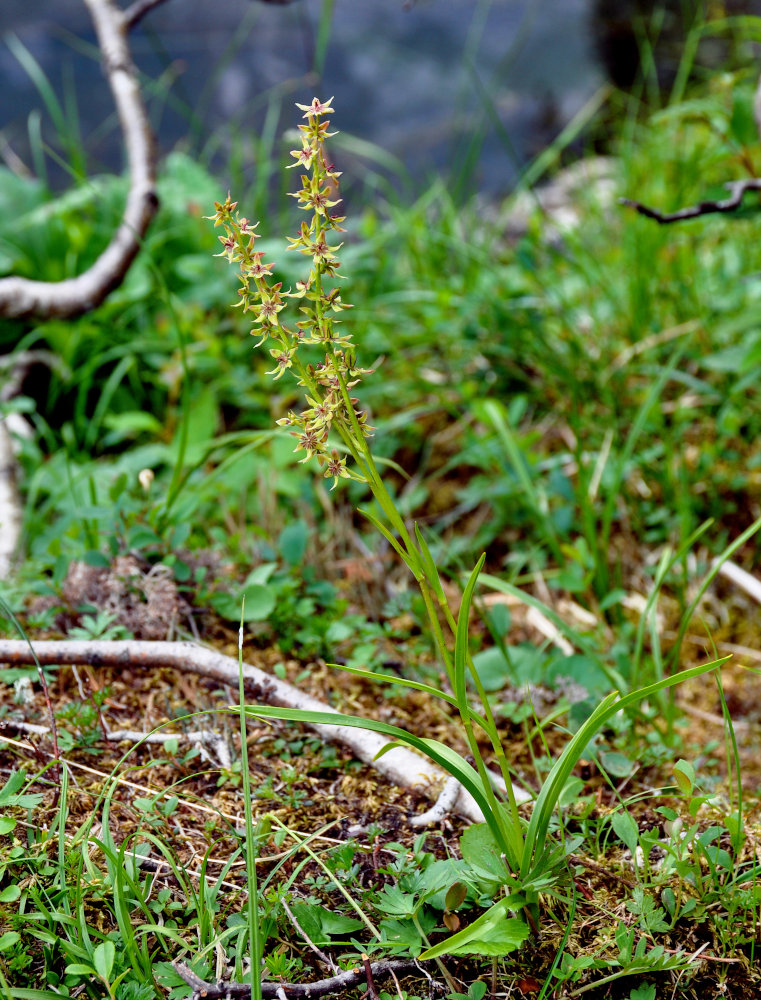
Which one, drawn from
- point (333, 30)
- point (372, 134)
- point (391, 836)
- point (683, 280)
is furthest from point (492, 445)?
point (333, 30)

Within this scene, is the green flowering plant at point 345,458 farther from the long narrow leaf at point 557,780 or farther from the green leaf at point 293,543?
the green leaf at point 293,543

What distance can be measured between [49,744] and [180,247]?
222cm

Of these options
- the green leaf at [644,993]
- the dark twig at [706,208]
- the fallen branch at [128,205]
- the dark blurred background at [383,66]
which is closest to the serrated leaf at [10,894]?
the green leaf at [644,993]

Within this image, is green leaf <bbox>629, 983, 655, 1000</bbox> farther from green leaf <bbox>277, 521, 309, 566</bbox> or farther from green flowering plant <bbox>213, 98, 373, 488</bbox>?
green leaf <bbox>277, 521, 309, 566</bbox>

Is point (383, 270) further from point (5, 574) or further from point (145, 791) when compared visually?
point (145, 791)

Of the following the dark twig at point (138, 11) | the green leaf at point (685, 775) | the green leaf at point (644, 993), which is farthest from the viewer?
the dark twig at point (138, 11)

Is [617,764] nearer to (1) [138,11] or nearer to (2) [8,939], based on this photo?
(2) [8,939]

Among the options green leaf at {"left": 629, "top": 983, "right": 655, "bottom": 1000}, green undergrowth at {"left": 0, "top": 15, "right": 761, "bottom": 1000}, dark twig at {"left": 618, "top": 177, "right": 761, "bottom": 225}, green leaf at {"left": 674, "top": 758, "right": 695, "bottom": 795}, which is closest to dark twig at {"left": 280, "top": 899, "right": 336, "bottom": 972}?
green undergrowth at {"left": 0, "top": 15, "right": 761, "bottom": 1000}

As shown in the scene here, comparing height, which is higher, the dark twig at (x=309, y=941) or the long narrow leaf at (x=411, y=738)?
the long narrow leaf at (x=411, y=738)

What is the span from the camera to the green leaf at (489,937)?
2.72 feet

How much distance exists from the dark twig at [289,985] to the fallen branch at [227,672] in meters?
0.30

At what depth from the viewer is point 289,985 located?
885mm

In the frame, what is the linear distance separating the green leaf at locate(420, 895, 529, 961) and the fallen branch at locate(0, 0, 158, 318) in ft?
6.49

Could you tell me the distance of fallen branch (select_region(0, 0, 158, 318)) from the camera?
7.27ft
